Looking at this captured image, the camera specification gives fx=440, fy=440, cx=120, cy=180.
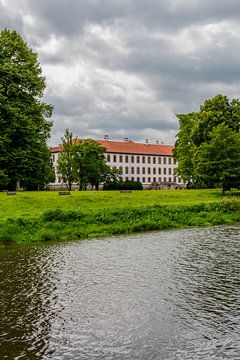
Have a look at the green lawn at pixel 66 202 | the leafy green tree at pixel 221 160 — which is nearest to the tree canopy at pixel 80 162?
the leafy green tree at pixel 221 160

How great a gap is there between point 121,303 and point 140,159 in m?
123

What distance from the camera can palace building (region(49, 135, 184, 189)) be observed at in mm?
127625

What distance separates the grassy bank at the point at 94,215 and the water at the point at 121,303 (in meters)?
5.30

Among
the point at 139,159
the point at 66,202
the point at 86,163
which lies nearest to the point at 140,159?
the point at 139,159

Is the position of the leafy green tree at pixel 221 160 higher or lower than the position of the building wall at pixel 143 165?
lower

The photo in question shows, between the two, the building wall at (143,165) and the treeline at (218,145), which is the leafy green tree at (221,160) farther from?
the building wall at (143,165)

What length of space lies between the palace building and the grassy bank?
90.3m

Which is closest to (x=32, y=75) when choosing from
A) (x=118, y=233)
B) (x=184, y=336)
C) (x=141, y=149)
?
(x=118, y=233)

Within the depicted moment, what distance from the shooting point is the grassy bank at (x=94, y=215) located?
2420 cm

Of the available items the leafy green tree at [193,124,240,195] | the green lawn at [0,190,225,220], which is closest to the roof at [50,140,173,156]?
the leafy green tree at [193,124,240,195]

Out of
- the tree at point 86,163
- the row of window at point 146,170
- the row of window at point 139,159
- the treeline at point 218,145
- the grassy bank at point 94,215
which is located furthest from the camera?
the row of window at point 146,170

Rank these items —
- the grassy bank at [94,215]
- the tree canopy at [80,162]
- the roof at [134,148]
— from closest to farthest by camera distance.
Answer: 1. the grassy bank at [94,215]
2. the tree canopy at [80,162]
3. the roof at [134,148]

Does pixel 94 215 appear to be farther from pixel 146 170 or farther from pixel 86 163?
pixel 146 170

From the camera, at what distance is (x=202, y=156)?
43.5 meters
